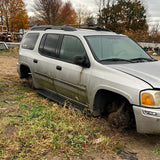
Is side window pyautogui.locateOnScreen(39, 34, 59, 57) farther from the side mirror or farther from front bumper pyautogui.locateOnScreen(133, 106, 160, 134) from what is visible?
front bumper pyautogui.locateOnScreen(133, 106, 160, 134)

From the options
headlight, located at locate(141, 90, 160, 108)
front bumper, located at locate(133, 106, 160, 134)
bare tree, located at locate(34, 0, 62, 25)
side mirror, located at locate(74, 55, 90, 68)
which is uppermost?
bare tree, located at locate(34, 0, 62, 25)

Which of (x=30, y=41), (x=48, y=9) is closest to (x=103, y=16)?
(x=48, y=9)

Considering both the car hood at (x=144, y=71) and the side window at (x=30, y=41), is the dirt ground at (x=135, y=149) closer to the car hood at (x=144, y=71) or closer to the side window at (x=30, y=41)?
the car hood at (x=144, y=71)

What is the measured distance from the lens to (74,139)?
3.29m

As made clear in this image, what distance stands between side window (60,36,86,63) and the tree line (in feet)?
70.7

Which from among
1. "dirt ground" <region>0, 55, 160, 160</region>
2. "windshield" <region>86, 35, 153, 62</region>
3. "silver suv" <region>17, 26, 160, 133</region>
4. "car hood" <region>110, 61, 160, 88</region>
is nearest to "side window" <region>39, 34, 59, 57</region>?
"silver suv" <region>17, 26, 160, 133</region>

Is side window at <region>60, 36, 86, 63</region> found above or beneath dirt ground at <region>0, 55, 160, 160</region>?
above

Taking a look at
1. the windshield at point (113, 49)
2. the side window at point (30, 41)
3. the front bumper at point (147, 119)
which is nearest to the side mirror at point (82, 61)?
the windshield at point (113, 49)

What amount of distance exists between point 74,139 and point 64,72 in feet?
4.79

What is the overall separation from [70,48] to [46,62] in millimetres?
756

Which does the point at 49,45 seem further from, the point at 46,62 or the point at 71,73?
the point at 71,73

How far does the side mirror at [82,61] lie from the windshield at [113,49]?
0.19 meters

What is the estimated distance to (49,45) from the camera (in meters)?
4.94

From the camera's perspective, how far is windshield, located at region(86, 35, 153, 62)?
13.1ft
